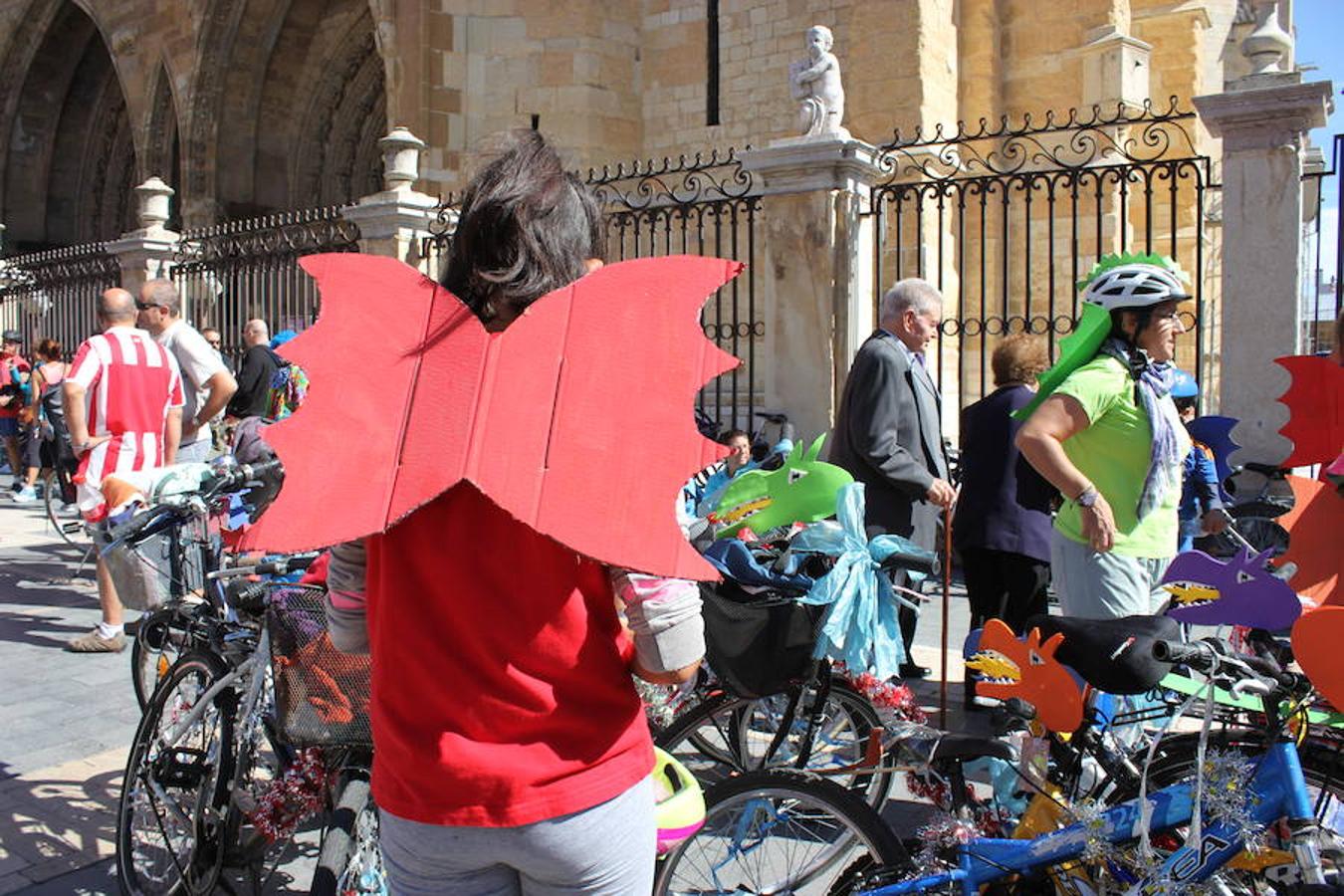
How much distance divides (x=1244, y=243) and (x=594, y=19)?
31.2ft

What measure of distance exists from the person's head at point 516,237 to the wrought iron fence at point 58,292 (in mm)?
15595

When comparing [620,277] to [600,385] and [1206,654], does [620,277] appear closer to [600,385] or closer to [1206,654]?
[600,385]

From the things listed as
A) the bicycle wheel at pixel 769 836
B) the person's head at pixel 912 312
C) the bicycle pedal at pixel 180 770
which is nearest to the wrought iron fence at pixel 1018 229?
the person's head at pixel 912 312

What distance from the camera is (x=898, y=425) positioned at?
4945mm

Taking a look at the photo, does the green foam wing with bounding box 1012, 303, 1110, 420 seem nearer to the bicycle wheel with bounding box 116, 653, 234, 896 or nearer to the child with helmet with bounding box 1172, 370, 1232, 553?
the child with helmet with bounding box 1172, 370, 1232, 553

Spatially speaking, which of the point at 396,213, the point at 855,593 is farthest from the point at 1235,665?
the point at 396,213

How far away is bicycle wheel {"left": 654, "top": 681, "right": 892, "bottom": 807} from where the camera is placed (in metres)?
3.44

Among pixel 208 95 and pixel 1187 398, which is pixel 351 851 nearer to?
pixel 1187 398

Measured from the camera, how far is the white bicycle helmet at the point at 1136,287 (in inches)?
133

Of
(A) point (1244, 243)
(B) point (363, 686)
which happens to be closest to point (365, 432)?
(B) point (363, 686)

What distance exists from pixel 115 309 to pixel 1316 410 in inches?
→ 225

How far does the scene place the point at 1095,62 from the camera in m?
12.4

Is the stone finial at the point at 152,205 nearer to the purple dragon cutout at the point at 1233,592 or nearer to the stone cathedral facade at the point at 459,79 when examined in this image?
the stone cathedral facade at the point at 459,79

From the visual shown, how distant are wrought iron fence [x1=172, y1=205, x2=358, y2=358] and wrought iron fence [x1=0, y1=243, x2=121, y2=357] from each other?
139 cm
